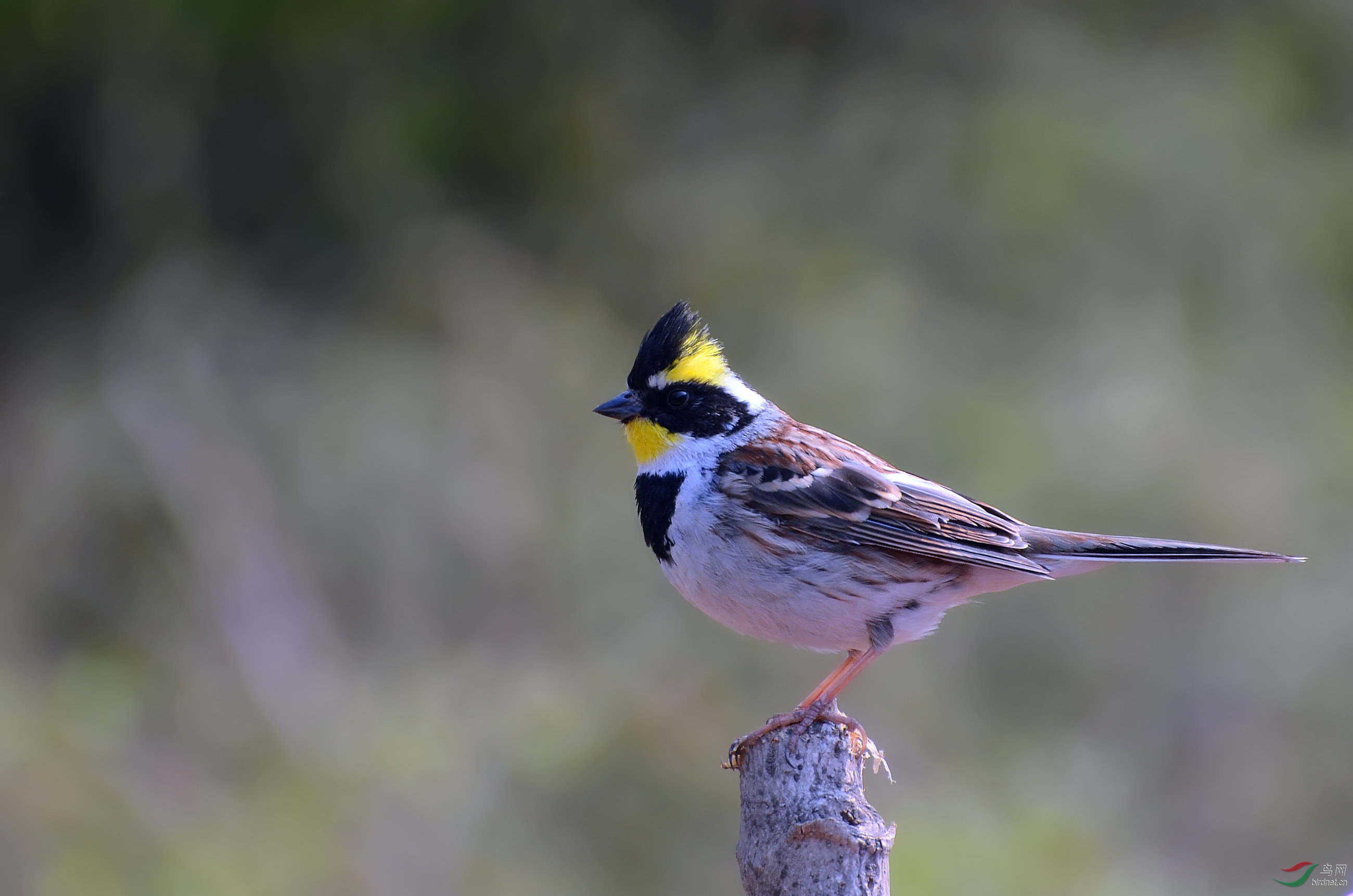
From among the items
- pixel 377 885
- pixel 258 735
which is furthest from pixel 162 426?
pixel 377 885

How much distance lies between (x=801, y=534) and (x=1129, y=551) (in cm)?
94

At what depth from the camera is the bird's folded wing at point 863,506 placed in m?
3.21

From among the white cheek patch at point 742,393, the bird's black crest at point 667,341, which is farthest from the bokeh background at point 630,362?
the bird's black crest at point 667,341

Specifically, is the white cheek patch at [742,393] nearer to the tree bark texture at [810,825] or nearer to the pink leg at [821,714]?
the pink leg at [821,714]

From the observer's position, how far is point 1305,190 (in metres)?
7.84

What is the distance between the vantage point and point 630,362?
706cm

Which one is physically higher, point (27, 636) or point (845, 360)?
point (845, 360)

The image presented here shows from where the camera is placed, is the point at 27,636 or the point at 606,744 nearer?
the point at 606,744

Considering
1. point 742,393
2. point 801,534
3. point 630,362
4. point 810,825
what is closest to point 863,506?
point 801,534

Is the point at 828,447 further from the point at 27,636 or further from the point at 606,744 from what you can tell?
the point at 27,636

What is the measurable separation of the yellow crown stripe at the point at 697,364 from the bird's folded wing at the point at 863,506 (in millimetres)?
264

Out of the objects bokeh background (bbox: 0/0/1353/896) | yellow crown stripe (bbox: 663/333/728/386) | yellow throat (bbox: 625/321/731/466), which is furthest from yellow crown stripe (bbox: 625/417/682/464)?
bokeh background (bbox: 0/0/1353/896)

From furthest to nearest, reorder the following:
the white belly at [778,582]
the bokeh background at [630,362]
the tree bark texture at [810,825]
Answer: the bokeh background at [630,362] → the white belly at [778,582] → the tree bark texture at [810,825]

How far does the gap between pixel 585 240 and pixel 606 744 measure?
3.36 meters
